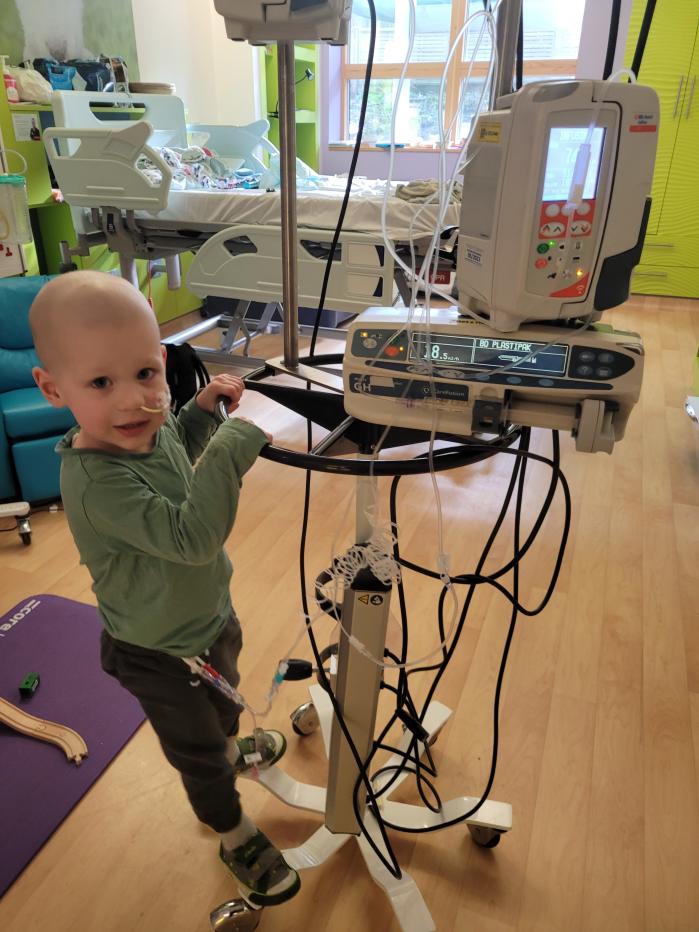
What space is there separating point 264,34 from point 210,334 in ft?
10.4

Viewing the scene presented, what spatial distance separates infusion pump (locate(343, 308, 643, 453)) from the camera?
26.4 inches

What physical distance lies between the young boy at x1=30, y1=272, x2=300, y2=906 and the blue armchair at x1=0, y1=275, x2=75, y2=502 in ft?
4.07

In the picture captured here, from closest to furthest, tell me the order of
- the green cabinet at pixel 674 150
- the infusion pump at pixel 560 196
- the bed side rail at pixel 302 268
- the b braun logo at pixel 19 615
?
the infusion pump at pixel 560 196 < the b braun logo at pixel 19 615 < the bed side rail at pixel 302 268 < the green cabinet at pixel 674 150

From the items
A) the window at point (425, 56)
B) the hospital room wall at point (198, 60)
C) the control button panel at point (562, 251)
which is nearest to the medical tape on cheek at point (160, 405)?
the control button panel at point (562, 251)

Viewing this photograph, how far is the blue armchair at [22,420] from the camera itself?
2.02 metres

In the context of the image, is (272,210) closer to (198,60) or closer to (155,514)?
(198,60)

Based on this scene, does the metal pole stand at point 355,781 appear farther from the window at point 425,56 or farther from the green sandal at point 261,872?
the window at point 425,56

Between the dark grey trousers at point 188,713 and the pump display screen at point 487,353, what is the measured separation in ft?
1.82

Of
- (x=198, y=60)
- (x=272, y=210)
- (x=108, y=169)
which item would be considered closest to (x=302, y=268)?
(x=272, y=210)

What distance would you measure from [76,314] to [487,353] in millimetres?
455

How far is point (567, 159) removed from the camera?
62 cm

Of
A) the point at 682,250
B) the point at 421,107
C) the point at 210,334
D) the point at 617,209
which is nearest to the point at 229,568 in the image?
the point at 617,209

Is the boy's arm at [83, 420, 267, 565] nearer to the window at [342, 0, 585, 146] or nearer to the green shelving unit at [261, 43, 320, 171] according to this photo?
the window at [342, 0, 585, 146]

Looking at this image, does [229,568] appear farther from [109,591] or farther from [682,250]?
[682,250]
